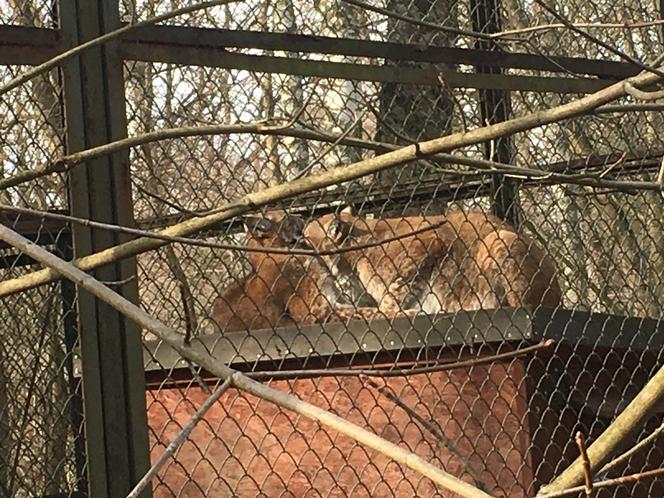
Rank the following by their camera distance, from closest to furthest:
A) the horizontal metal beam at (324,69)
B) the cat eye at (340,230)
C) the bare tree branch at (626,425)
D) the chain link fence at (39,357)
A: the bare tree branch at (626,425), the horizontal metal beam at (324,69), the chain link fence at (39,357), the cat eye at (340,230)

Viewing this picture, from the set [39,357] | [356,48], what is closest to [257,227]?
[39,357]

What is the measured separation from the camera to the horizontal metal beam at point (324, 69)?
3.87m

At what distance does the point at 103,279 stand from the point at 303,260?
11.9 feet

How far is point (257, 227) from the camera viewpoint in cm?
620

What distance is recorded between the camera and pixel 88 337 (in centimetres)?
358

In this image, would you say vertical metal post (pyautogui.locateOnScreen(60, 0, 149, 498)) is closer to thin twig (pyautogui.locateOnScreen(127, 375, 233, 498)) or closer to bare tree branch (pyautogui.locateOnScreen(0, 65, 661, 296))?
bare tree branch (pyautogui.locateOnScreen(0, 65, 661, 296))

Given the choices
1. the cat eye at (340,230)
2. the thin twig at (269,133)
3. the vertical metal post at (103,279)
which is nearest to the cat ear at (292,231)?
the cat eye at (340,230)

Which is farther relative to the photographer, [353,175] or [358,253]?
[358,253]

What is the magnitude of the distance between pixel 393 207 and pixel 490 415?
1928mm

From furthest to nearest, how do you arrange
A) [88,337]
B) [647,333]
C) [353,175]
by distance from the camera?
[647,333]
[88,337]
[353,175]

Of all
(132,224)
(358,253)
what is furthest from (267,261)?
(132,224)

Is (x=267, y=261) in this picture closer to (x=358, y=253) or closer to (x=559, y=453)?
(x=358, y=253)

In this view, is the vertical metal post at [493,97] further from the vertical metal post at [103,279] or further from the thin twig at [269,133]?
the thin twig at [269,133]

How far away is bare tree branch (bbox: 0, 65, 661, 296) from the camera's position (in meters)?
2.03
